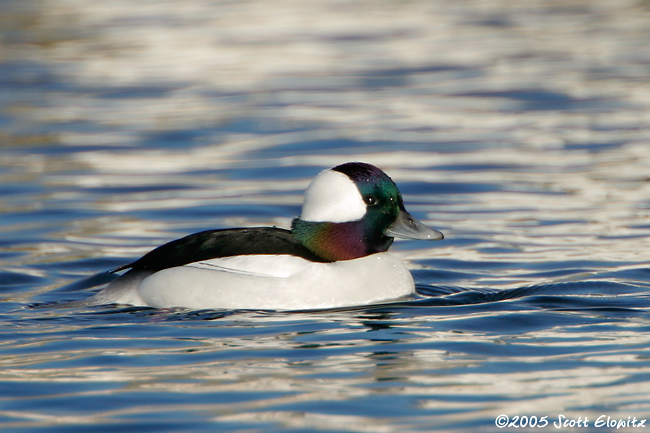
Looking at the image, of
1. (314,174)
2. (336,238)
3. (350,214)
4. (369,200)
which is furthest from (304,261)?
(314,174)

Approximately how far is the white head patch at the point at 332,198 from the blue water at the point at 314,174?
26.6 inches

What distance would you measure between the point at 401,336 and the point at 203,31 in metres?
17.5

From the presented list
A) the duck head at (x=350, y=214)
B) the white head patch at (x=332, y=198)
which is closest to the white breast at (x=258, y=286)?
the duck head at (x=350, y=214)

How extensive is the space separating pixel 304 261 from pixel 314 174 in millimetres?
5605

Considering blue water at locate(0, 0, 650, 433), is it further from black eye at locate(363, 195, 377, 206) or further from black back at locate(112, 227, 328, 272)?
black eye at locate(363, 195, 377, 206)

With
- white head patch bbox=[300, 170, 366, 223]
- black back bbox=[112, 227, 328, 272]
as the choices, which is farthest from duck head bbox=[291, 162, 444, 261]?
black back bbox=[112, 227, 328, 272]

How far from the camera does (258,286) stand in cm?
769

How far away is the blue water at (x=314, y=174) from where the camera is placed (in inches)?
238

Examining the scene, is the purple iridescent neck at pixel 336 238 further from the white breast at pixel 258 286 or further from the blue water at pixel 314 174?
the blue water at pixel 314 174

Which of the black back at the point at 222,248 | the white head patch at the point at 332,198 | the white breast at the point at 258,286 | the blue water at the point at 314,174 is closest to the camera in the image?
the blue water at the point at 314,174

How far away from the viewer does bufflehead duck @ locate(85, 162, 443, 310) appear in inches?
304

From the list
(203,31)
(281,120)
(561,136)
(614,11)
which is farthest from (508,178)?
(614,11)

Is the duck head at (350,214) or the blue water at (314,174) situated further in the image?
the duck head at (350,214)

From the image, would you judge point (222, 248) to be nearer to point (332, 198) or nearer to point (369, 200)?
point (332, 198)
